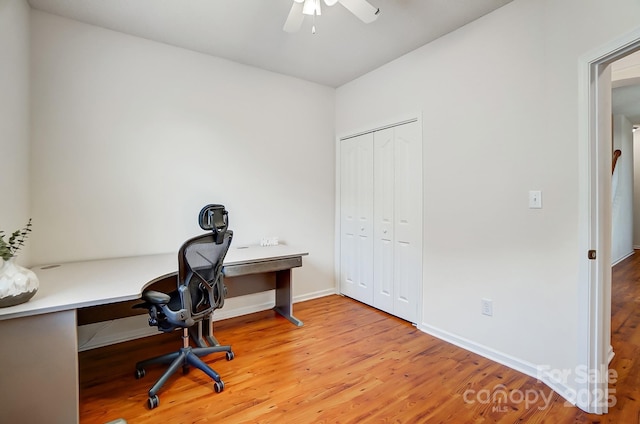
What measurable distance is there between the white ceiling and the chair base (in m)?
2.52

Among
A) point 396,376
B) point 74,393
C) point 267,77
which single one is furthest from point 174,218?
point 396,376

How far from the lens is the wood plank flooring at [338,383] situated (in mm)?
1685

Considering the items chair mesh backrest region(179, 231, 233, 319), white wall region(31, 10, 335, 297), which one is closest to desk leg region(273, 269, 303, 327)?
white wall region(31, 10, 335, 297)

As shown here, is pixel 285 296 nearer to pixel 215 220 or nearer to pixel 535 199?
pixel 215 220

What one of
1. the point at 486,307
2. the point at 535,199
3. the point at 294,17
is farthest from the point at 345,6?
the point at 486,307

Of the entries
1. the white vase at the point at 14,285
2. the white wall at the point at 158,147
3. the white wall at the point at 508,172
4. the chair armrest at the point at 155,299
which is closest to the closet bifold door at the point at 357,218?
the white wall at the point at 158,147

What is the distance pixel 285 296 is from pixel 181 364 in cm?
128

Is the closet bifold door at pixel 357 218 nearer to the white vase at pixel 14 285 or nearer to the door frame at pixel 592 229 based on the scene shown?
the door frame at pixel 592 229

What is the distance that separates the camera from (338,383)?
199 cm

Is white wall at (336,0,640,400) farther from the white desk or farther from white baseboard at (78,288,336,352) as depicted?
the white desk

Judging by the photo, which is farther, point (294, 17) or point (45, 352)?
point (294, 17)

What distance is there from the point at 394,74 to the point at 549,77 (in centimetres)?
146

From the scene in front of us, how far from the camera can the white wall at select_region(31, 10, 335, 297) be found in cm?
235

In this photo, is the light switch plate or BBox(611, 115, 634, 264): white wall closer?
the light switch plate
